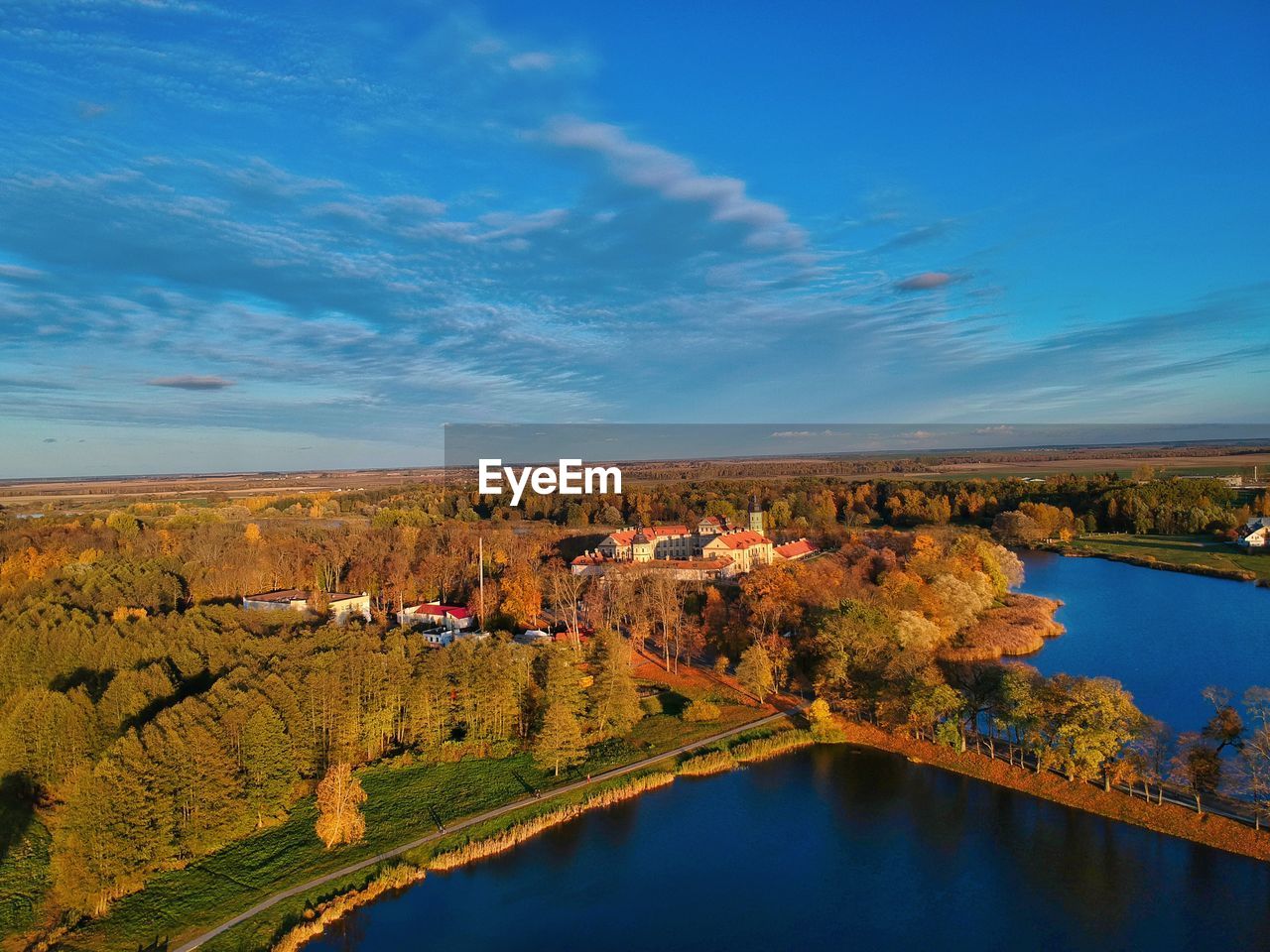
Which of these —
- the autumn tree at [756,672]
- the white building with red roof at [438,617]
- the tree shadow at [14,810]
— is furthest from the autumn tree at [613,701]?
the tree shadow at [14,810]

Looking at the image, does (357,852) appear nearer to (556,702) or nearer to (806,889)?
(556,702)

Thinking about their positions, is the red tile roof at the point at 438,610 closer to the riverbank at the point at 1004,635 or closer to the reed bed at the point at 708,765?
the reed bed at the point at 708,765

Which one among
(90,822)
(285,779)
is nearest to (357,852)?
(285,779)

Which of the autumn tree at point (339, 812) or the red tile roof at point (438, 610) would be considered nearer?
the autumn tree at point (339, 812)

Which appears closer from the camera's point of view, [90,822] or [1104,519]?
[90,822]

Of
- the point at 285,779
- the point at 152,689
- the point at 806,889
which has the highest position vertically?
the point at 152,689

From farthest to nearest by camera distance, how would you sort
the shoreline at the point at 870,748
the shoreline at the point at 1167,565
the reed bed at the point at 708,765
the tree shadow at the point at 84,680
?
the shoreline at the point at 1167,565
the tree shadow at the point at 84,680
the reed bed at the point at 708,765
the shoreline at the point at 870,748

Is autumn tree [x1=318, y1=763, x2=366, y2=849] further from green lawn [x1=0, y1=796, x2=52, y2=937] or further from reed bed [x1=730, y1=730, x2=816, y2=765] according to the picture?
reed bed [x1=730, y1=730, x2=816, y2=765]
